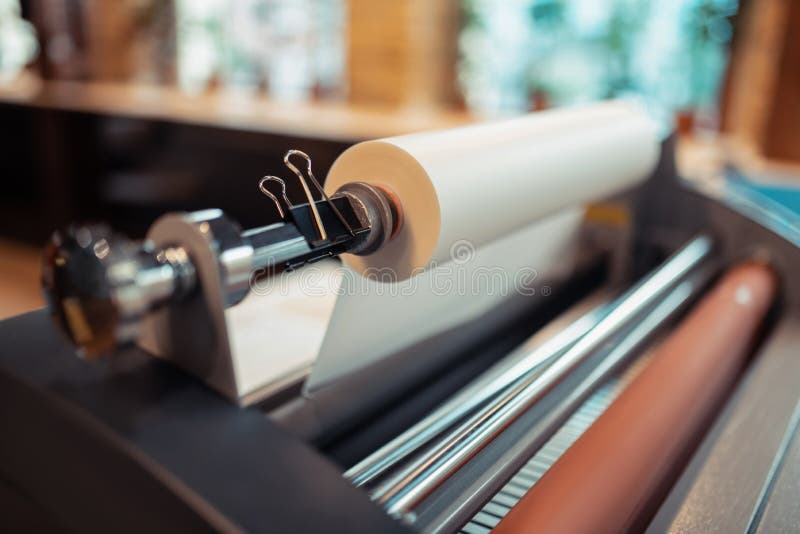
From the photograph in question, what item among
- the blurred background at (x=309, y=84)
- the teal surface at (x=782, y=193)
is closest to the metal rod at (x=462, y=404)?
the teal surface at (x=782, y=193)

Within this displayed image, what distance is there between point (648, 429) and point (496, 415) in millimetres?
151

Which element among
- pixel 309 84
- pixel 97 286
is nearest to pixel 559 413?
pixel 97 286

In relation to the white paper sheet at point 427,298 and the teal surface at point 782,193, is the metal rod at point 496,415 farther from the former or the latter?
the teal surface at point 782,193

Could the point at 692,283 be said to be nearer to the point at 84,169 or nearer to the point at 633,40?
the point at 633,40

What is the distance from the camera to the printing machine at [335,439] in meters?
0.38

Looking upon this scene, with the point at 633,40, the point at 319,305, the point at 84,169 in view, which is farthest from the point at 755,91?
the point at 84,169

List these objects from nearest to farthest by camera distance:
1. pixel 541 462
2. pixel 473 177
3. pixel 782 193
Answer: pixel 473 177, pixel 541 462, pixel 782 193

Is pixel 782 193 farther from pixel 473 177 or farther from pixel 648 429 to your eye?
pixel 473 177

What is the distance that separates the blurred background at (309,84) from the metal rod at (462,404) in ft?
4.64

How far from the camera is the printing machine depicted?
378 mm

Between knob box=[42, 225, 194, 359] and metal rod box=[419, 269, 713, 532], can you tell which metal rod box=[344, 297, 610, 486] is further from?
knob box=[42, 225, 194, 359]

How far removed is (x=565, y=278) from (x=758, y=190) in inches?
44.6

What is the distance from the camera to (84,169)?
3393 millimetres

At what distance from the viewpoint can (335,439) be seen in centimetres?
62
